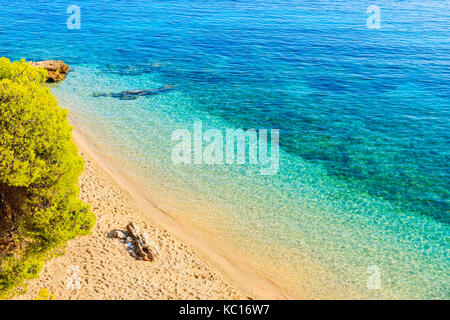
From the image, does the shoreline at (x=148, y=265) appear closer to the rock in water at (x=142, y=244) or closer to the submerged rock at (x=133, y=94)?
the rock in water at (x=142, y=244)

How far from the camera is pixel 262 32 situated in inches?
2258

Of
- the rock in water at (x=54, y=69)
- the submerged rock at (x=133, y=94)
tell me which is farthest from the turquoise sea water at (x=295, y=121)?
the rock in water at (x=54, y=69)

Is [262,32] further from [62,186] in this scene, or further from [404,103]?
[62,186]

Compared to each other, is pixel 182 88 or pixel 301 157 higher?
pixel 182 88

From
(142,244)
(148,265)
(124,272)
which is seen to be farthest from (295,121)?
(124,272)

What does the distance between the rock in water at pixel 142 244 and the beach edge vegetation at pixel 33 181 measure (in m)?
3.28

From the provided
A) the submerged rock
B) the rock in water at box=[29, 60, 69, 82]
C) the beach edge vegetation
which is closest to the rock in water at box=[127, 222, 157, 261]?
the beach edge vegetation

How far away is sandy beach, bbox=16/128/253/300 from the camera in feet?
50.4

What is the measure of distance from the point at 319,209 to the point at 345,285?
220 inches

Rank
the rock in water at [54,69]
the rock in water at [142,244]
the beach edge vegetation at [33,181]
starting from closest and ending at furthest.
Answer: the beach edge vegetation at [33,181] < the rock in water at [142,244] < the rock in water at [54,69]

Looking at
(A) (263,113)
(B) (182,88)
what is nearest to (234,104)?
(A) (263,113)

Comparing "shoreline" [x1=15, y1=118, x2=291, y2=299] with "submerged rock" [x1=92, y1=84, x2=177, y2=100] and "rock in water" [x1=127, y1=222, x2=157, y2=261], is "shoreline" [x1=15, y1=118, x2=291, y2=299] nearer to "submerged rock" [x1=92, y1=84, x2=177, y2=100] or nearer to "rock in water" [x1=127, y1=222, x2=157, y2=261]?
"rock in water" [x1=127, y1=222, x2=157, y2=261]

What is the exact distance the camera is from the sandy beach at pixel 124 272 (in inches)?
604

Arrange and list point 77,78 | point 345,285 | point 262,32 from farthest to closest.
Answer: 1. point 262,32
2. point 77,78
3. point 345,285
